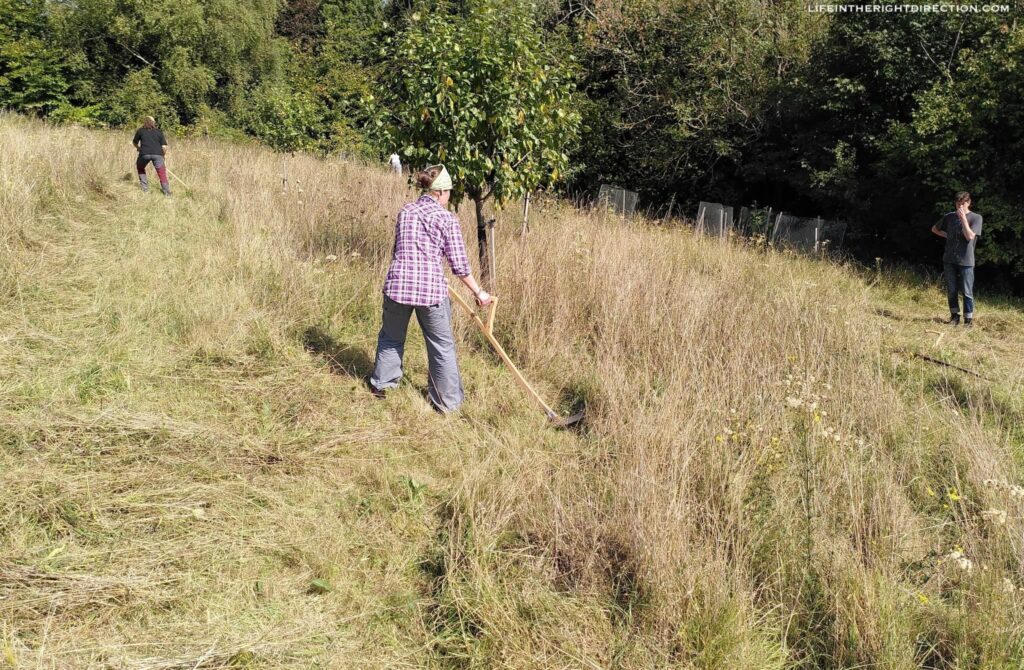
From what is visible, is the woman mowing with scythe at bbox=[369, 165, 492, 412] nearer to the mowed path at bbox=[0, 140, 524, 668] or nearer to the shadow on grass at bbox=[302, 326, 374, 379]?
the mowed path at bbox=[0, 140, 524, 668]

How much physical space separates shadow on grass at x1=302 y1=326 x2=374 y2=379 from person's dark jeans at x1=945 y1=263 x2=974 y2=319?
6.67 metres

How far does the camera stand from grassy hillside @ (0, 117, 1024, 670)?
104 inches

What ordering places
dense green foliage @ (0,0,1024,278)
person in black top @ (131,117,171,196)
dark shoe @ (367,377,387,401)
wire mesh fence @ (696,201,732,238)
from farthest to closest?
1. wire mesh fence @ (696,201,732,238)
2. person in black top @ (131,117,171,196)
3. dense green foliage @ (0,0,1024,278)
4. dark shoe @ (367,377,387,401)

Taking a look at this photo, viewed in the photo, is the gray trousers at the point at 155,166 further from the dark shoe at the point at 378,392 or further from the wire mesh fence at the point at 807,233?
the wire mesh fence at the point at 807,233

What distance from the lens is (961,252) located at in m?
7.65

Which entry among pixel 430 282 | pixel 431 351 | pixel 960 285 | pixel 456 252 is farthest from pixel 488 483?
pixel 960 285

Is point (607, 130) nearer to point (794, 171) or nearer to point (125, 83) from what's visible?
point (794, 171)

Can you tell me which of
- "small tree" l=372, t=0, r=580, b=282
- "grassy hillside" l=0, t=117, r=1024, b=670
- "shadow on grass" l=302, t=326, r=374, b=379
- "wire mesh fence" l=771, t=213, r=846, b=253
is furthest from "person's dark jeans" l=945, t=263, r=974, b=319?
"shadow on grass" l=302, t=326, r=374, b=379

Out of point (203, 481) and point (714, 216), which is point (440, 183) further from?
point (714, 216)

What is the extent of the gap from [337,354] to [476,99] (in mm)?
2559

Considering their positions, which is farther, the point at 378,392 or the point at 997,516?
the point at 378,392

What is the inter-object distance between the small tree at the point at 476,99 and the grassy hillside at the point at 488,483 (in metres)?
0.99

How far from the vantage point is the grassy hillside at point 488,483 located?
2650 mm

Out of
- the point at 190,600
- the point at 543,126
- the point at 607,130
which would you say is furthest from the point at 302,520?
the point at 607,130
